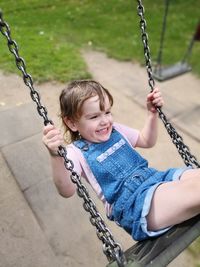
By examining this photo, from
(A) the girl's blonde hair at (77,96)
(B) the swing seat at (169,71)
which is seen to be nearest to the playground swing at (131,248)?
(A) the girl's blonde hair at (77,96)

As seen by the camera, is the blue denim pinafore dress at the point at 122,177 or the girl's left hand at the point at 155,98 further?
the girl's left hand at the point at 155,98

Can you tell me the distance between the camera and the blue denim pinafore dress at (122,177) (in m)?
1.77

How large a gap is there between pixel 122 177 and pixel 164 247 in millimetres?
457

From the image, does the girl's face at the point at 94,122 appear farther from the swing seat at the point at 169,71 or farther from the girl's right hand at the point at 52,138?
the swing seat at the point at 169,71

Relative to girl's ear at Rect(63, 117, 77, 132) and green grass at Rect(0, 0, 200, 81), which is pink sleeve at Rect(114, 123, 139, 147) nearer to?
girl's ear at Rect(63, 117, 77, 132)

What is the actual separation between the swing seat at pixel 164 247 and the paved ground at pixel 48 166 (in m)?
0.85

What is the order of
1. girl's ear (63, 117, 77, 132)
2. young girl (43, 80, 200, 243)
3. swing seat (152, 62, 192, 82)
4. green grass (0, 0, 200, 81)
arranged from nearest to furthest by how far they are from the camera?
1. young girl (43, 80, 200, 243)
2. girl's ear (63, 117, 77, 132)
3. swing seat (152, 62, 192, 82)
4. green grass (0, 0, 200, 81)

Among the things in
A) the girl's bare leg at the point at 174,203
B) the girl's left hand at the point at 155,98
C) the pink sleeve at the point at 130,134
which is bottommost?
the girl's bare leg at the point at 174,203

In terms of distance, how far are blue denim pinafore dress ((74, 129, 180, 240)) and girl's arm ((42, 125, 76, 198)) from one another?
0.20 metres

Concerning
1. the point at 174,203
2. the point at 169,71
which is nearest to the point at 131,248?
the point at 174,203

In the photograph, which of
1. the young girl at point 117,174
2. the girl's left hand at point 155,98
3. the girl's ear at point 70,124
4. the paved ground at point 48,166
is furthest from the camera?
the paved ground at point 48,166

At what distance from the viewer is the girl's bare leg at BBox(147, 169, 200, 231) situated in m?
1.62

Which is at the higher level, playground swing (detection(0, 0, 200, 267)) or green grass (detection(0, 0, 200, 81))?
green grass (detection(0, 0, 200, 81))

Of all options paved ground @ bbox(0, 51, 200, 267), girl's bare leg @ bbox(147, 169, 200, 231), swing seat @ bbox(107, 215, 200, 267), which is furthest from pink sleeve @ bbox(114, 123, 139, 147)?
paved ground @ bbox(0, 51, 200, 267)
